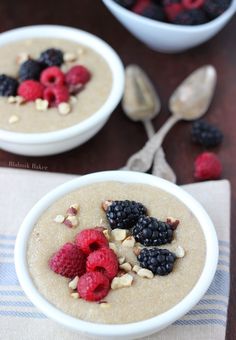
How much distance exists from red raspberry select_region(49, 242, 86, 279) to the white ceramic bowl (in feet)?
2.77

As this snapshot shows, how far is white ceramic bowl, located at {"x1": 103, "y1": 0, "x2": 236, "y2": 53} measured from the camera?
1.81 m

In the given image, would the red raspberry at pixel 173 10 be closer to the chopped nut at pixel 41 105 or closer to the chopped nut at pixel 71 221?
the chopped nut at pixel 41 105

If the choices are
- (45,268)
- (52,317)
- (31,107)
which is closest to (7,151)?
(31,107)

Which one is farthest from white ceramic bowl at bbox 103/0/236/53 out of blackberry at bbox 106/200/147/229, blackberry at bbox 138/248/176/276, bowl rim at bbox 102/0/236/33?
blackberry at bbox 138/248/176/276

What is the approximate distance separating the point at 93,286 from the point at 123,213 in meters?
0.18

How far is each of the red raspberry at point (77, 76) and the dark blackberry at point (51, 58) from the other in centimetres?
5

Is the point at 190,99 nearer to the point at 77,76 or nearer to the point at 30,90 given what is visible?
the point at 77,76

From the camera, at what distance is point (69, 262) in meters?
1.21

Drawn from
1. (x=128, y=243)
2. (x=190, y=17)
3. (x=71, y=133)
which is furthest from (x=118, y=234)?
(x=190, y=17)

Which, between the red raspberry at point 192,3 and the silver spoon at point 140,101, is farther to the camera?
the red raspberry at point 192,3

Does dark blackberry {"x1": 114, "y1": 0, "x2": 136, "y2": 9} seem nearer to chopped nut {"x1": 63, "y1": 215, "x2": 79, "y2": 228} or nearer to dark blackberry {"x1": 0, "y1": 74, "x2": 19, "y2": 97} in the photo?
dark blackberry {"x1": 0, "y1": 74, "x2": 19, "y2": 97}

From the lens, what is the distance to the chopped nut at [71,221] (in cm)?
130

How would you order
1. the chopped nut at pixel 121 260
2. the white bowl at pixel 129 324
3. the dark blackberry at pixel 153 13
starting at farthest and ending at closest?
the dark blackberry at pixel 153 13
the chopped nut at pixel 121 260
the white bowl at pixel 129 324

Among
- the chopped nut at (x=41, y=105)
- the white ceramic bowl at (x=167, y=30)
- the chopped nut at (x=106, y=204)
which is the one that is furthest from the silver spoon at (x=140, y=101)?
the chopped nut at (x=106, y=204)
